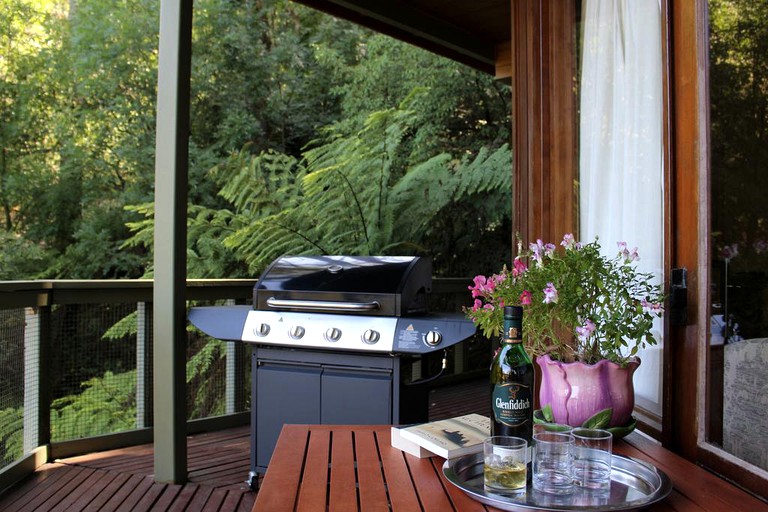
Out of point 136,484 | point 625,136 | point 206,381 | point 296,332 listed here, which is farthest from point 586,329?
point 206,381

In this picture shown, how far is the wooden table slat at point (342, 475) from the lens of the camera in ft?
3.33

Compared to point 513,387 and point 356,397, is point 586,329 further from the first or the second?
point 356,397

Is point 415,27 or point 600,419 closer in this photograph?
point 600,419

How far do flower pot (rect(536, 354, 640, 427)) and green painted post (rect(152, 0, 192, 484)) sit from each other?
6.30 ft

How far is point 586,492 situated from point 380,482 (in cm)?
33

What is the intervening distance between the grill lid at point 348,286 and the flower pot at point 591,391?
1099mm

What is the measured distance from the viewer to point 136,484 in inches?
112

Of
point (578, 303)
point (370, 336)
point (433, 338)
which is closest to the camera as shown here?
point (578, 303)

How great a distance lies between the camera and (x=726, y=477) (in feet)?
4.25

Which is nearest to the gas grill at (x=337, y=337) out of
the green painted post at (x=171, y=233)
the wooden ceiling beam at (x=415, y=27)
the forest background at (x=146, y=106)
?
the green painted post at (x=171, y=233)

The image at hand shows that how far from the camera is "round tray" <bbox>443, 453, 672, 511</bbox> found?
0.98 m

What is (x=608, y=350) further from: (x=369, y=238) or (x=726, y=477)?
(x=369, y=238)

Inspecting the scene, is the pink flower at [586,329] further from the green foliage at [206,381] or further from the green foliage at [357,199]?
the green foliage at [357,199]

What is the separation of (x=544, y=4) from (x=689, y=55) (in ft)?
3.38
